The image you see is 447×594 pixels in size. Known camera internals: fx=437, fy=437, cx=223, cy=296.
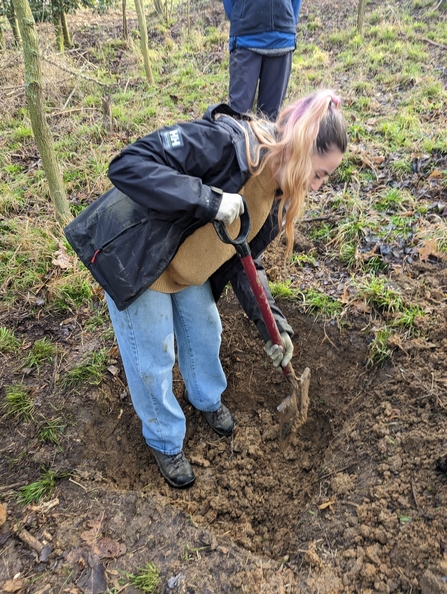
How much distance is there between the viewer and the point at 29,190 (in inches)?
185

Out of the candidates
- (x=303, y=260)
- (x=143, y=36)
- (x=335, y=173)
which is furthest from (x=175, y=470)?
(x=143, y=36)

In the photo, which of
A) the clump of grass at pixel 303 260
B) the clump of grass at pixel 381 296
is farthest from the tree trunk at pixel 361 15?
the clump of grass at pixel 381 296

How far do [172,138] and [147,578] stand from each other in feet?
6.30

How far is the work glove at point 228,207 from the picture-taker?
1.71m

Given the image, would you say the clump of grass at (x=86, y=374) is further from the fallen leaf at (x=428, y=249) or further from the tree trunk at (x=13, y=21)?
the tree trunk at (x=13, y=21)

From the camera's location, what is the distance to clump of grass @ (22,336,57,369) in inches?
119

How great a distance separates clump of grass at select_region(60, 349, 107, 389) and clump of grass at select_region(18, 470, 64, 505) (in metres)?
0.61

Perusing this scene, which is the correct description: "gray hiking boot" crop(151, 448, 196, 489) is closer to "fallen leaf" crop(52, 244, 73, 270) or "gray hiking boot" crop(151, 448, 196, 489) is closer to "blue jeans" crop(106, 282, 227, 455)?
"blue jeans" crop(106, 282, 227, 455)

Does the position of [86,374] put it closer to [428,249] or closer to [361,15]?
[428,249]

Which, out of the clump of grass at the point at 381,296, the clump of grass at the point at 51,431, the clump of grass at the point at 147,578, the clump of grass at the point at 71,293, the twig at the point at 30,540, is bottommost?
the twig at the point at 30,540

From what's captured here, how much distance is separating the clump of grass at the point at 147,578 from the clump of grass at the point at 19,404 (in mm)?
1168

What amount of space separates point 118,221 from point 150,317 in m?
0.49

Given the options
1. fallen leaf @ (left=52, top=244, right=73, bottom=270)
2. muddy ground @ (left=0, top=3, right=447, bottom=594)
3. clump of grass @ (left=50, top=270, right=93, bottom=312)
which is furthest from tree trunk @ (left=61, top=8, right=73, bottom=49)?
muddy ground @ (left=0, top=3, right=447, bottom=594)

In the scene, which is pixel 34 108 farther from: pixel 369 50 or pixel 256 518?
pixel 369 50
